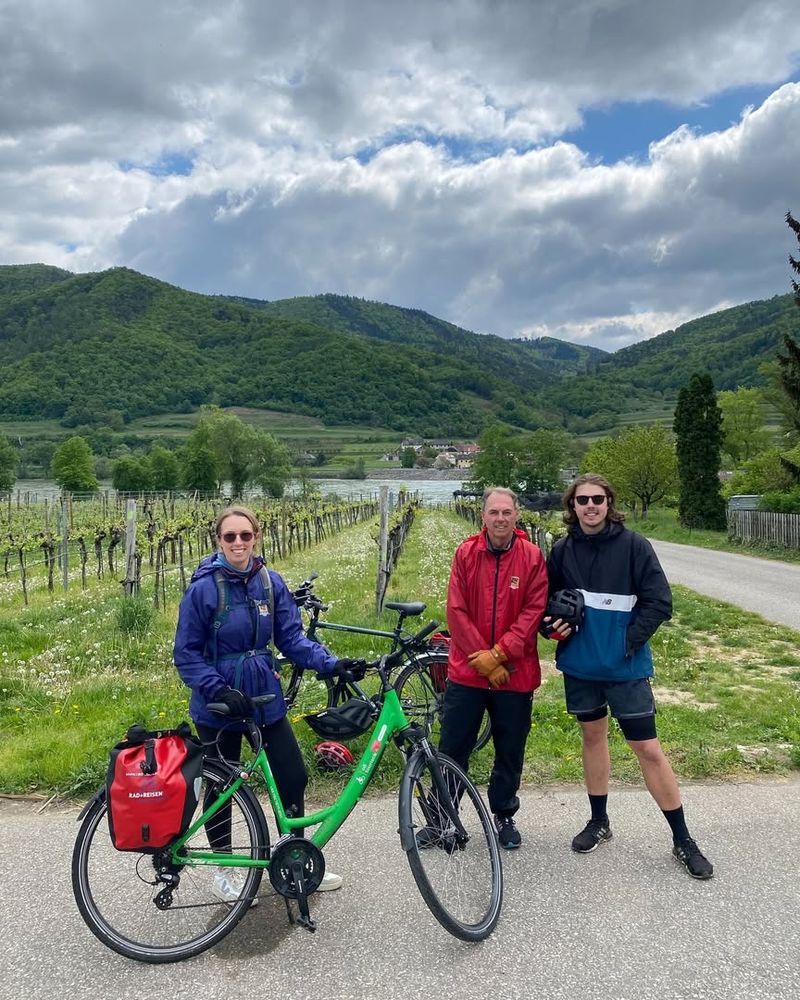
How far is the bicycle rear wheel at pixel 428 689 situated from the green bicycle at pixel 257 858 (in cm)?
170

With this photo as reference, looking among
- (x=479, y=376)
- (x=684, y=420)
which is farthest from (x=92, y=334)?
(x=684, y=420)

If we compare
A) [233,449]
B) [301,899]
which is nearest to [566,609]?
[301,899]

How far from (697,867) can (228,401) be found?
14849cm

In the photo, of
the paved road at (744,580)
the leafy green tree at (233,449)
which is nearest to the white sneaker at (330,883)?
the paved road at (744,580)

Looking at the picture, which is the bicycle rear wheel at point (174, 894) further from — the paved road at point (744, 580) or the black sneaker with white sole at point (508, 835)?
the paved road at point (744, 580)

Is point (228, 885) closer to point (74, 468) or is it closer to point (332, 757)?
point (332, 757)

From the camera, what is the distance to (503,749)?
377 centimetres

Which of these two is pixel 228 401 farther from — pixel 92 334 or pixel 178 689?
pixel 178 689

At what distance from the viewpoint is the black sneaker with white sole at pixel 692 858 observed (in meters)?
3.29

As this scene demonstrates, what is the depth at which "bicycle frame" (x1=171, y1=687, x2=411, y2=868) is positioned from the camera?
2924 millimetres

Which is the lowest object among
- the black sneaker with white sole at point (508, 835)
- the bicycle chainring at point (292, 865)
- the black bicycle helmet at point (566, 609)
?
the black sneaker with white sole at point (508, 835)

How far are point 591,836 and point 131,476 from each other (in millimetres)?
79571

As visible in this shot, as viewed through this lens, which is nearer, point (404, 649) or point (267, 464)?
point (404, 649)

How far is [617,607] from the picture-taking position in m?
3.55
